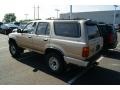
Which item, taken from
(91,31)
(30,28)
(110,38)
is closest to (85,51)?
(91,31)

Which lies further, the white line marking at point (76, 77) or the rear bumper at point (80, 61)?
the white line marking at point (76, 77)

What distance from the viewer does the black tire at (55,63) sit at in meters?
6.18

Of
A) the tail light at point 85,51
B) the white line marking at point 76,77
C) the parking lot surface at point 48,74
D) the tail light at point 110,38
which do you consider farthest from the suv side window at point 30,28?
the tail light at point 110,38

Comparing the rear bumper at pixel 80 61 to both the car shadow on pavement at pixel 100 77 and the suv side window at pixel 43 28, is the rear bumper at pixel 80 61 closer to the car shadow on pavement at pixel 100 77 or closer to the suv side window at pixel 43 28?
the car shadow on pavement at pixel 100 77

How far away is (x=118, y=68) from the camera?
23.9ft

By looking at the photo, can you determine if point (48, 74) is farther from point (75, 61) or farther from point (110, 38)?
point (110, 38)

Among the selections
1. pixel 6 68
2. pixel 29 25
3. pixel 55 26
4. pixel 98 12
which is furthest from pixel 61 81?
pixel 98 12

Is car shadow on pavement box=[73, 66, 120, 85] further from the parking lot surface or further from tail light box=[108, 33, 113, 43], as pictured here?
tail light box=[108, 33, 113, 43]

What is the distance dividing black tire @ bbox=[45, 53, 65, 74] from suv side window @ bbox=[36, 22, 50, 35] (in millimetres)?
906

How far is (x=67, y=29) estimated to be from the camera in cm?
598

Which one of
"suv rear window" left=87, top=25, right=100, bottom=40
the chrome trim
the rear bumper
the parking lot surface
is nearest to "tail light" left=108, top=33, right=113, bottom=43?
the parking lot surface

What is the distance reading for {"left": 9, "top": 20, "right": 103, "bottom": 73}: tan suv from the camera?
5.51 m

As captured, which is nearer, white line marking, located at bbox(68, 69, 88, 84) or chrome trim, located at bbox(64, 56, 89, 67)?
chrome trim, located at bbox(64, 56, 89, 67)
